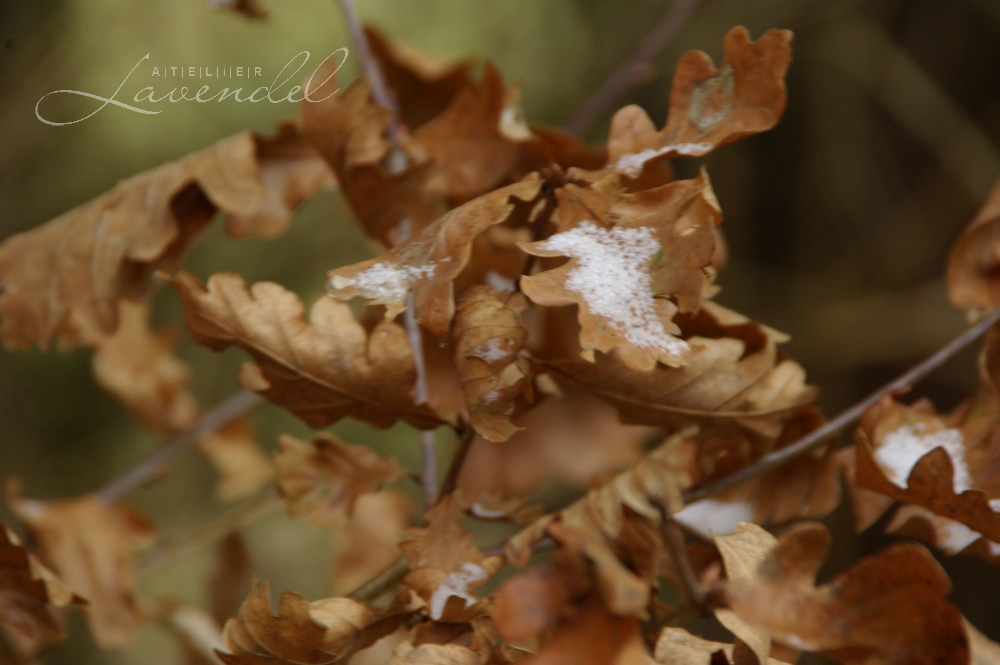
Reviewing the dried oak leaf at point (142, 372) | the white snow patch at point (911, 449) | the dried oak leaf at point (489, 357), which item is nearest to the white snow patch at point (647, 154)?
the dried oak leaf at point (489, 357)

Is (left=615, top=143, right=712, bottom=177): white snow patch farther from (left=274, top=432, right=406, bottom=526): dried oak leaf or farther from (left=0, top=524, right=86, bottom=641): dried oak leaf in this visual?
(left=0, top=524, right=86, bottom=641): dried oak leaf

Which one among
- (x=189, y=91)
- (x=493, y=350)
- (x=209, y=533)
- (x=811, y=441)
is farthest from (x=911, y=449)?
(x=189, y=91)

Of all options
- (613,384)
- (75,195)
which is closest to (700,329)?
(613,384)

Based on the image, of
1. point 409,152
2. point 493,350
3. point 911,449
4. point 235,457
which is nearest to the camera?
point 493,350

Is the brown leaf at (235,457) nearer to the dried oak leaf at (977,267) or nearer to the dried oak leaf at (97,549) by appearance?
the dried oak leaf at (97,549)

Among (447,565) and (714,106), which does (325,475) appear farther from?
(714,106)
